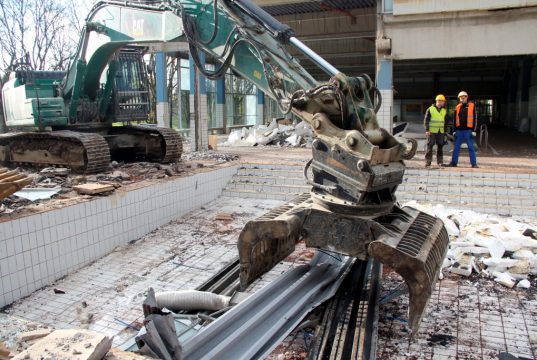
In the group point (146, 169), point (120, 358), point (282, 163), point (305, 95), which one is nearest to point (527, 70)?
point (282, 163)

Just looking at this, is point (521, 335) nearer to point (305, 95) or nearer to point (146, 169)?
point (305, 95)

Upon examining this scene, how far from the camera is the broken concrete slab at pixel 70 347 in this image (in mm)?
2408

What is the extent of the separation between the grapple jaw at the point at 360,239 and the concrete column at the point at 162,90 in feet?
38.4

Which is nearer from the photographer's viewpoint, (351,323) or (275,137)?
(351,323)

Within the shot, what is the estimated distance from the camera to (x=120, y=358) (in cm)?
257

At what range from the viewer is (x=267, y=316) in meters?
4.09

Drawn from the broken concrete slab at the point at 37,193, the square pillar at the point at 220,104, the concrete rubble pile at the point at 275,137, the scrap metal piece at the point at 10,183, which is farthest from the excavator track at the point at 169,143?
the square pillar at the point at 220,104

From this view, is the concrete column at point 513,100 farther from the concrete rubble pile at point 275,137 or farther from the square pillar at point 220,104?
the square pillar at point 220,104

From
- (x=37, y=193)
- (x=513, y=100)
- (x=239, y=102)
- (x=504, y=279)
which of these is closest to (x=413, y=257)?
(x=504, y=279)

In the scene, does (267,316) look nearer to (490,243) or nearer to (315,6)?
(490,243)

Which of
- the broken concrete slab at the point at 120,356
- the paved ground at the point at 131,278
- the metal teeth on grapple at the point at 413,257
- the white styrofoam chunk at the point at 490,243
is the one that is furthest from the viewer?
the white styrofoam chunk at the point at 490,243

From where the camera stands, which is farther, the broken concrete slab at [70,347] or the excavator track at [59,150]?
the excavator track at [59,150]

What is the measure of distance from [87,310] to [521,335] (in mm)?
4250

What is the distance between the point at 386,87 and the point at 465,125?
9.30 ft
